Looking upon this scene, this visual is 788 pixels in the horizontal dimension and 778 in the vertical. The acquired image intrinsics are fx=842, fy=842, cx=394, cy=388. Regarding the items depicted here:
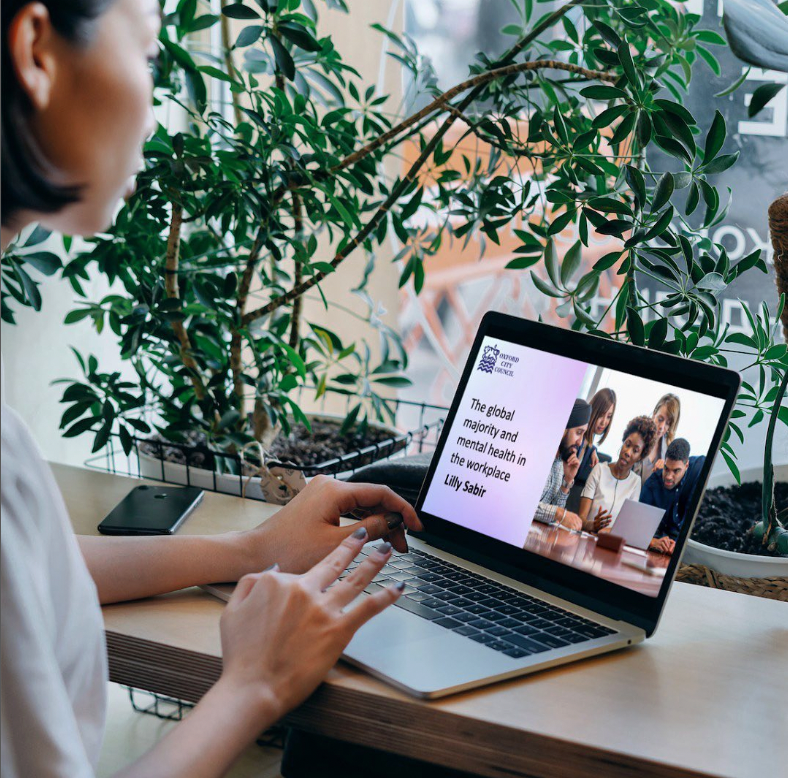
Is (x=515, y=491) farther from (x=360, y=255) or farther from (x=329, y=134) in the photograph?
(x=360, y=255)

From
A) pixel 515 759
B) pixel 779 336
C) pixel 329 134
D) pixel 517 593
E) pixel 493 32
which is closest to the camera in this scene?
pixel 515 759

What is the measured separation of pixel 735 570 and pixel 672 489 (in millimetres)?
240

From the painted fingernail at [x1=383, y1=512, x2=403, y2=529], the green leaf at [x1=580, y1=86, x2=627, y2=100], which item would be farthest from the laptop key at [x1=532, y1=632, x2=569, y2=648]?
the green leaf at [x1=580, y1=86, x2=627, y2=100]

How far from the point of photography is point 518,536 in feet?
2.66

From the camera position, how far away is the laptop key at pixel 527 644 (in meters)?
0.66

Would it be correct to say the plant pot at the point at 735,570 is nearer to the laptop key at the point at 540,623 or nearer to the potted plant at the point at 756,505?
the potted plant at the point at 756,505

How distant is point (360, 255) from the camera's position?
1.84 m

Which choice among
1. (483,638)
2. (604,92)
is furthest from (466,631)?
(604,92)

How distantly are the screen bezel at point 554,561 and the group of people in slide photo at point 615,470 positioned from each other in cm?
2

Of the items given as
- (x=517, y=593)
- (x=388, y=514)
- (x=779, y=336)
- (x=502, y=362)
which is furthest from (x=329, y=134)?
(x=779, y=336)

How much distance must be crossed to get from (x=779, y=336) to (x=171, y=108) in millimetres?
1161

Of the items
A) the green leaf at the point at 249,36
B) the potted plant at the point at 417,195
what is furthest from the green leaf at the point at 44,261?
the green leaf at the point at 249,36

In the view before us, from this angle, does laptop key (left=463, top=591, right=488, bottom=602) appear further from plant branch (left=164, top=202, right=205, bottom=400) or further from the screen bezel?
plant branch (left=164, top=202, right=205, bottom=400)

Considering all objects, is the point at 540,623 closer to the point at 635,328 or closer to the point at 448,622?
the point at 448,622
